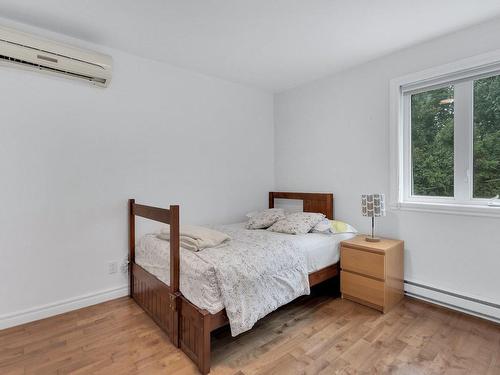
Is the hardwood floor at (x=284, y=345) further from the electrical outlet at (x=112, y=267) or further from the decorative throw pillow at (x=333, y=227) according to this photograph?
the decorative throw pillow at (x=333, y=227)

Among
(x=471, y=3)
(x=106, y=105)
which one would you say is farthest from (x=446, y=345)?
(x=106, y=105)

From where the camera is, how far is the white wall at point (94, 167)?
2125 millimetres

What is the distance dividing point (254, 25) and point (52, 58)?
1565 millimetres

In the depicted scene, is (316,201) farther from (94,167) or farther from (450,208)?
(94,167)

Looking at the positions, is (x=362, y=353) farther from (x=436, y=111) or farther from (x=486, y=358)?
(x=436, y=111)

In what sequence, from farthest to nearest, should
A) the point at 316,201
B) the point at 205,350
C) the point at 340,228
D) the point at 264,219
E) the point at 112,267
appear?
the point at 316,201 < the point at 264,219 < the point at 340,228 < the point at 112,267 < the point at 205,350

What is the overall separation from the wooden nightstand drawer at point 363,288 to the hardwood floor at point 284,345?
11 centimetres

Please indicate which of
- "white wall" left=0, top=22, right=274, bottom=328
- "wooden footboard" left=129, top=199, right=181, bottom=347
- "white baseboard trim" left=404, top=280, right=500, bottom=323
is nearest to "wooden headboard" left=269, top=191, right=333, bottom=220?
"white wall" left=0, top=22, right=274, bottom=328

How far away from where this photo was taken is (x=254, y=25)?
7.08 feet

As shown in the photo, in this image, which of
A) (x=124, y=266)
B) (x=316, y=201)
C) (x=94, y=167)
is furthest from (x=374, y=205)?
(x=94, y=167)

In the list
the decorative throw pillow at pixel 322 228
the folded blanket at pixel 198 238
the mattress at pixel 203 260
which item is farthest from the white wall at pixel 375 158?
the folded blanket at pixel 198 238

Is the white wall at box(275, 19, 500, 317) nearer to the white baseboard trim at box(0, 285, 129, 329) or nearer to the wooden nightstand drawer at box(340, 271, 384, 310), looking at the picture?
the wooden nightstand drawer at box(340, 271, 384, 310)

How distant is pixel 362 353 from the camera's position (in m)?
1.77

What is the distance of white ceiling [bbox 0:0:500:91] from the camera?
1.91m
